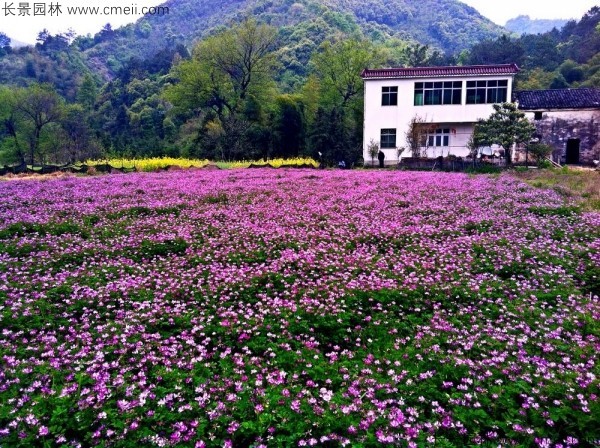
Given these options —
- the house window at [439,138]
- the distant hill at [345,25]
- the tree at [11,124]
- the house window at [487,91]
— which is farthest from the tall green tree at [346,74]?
the distant hill at [345,25]

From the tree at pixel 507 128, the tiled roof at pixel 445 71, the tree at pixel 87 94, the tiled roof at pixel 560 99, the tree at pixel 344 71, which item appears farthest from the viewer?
the tree at pixel 87 94

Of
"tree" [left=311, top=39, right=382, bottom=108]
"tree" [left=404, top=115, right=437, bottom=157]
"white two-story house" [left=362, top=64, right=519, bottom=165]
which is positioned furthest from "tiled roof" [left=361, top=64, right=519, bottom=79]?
"tree" [left=311, top=39, right=382, bottom=108]

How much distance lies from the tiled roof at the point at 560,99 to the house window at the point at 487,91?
6.25 ft

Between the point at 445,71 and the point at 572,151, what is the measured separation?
14456mm

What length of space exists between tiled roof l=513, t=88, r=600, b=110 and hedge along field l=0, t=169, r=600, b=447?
35849mm

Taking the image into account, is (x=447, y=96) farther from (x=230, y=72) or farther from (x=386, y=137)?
(x=230, y=72)

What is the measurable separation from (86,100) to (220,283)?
102548 mm

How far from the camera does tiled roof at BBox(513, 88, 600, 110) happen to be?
40312mm

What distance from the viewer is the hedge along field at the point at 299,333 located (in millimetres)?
3773

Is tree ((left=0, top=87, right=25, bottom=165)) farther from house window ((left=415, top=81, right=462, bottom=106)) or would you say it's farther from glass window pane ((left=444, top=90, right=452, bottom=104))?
glass window pane ((left=444, top=90, right=452, bottom=104))

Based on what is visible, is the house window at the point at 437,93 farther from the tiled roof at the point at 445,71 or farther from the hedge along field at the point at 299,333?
the hedge along field at the point at 299,333

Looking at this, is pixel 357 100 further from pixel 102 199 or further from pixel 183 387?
pixel 183 387

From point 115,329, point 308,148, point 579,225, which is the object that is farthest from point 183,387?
point 308,148

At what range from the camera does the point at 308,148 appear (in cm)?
4491
